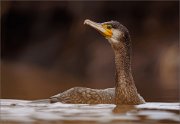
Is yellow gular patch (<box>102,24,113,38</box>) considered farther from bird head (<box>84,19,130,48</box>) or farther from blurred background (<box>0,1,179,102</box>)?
blurred background (<box>0,1,179,102</box>)

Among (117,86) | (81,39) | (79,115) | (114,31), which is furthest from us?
(81,39)

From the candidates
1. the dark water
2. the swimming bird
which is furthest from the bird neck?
the dark water

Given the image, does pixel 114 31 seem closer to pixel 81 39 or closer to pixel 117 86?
pixel 117 86

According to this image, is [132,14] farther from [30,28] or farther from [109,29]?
[109,29]

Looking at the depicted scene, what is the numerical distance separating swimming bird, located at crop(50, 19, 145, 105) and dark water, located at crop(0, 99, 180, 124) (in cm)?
61

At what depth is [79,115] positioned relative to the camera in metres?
5.41

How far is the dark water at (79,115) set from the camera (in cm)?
502

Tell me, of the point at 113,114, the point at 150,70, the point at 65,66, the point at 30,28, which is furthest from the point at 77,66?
the point at 113,114

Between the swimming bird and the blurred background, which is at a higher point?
the blurred background

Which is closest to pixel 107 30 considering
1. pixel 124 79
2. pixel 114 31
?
pixel 114 31

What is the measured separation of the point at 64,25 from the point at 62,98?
14081 mm

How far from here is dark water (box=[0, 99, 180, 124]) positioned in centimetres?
502

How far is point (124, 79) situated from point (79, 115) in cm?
220

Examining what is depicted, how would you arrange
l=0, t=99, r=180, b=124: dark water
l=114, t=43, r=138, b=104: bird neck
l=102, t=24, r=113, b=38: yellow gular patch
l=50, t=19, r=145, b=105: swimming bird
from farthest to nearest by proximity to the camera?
l=102, t=24, r=113, b=38: yellow gular patch → l=114, t=43, r=138, b=104: bird neck → l=50, t=19, r=145, b=105: swimming bird → l=0, t=99, r=180, b=124: dark water
